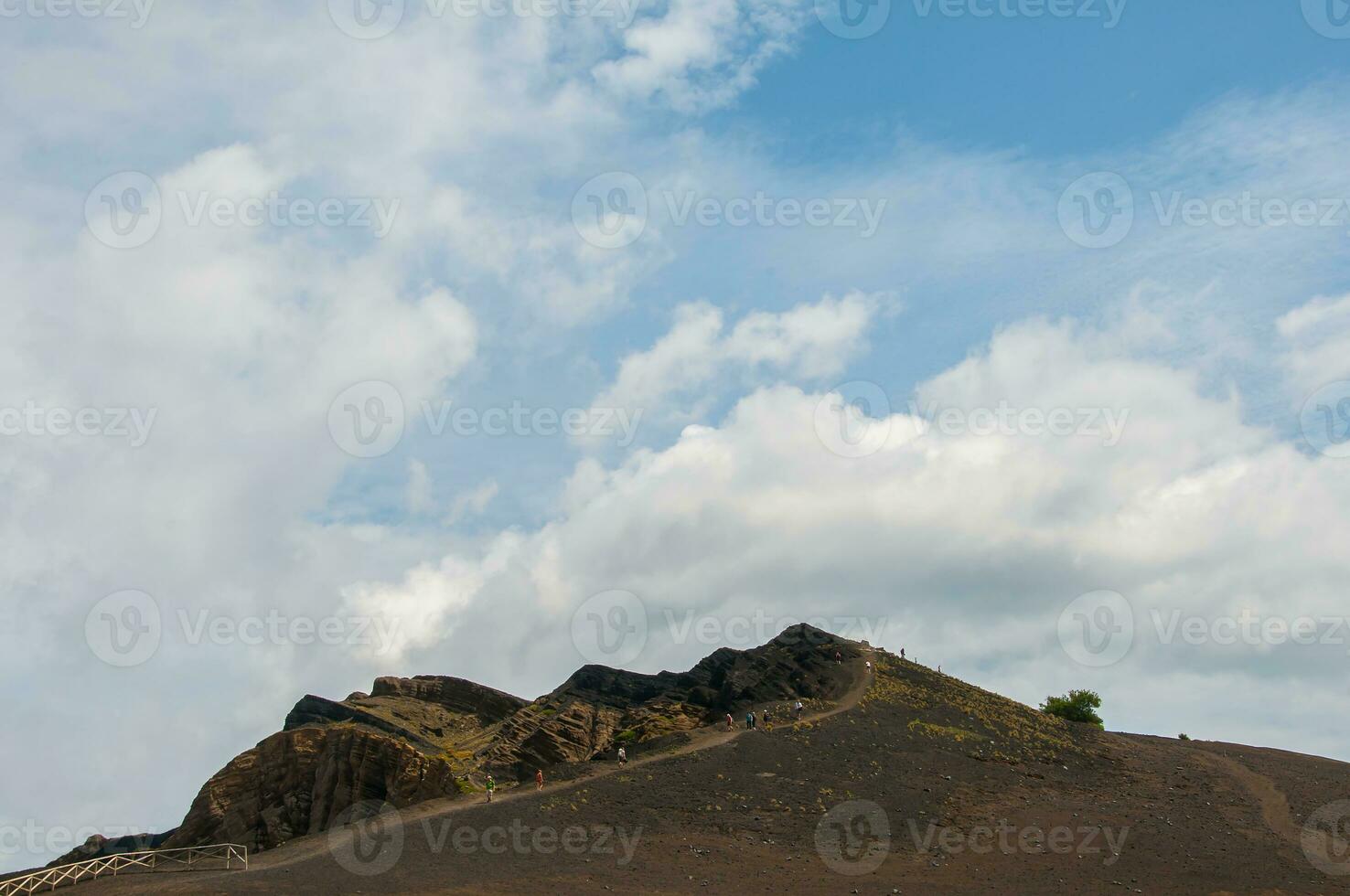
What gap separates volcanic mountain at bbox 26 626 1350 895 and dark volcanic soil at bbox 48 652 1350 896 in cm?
13

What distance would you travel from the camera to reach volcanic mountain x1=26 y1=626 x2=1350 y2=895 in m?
41.7

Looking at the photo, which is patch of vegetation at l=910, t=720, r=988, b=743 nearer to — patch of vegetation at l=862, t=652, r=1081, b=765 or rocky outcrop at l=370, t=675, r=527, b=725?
patch of vegetation at l=862, t=652, r=1081, b=765

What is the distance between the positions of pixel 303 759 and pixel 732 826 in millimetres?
21254

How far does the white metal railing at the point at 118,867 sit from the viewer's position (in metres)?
41.8

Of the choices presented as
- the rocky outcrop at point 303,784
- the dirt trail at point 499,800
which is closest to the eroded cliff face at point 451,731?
the rocky outcrop at point 303,784

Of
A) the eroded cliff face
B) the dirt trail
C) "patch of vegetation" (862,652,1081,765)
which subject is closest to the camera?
the dirt trail

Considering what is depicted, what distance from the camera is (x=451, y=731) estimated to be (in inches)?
2721

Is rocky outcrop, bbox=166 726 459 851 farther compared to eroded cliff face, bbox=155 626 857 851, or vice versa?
eroded cliff face, bbox=155 626 857 851

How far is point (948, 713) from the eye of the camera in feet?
214

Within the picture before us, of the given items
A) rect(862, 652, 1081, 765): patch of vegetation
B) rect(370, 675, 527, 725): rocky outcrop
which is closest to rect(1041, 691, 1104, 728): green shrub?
rect(862, 652, 1081, 765): patch of vegetation

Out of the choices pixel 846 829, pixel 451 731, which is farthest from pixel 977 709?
pixel 451 731

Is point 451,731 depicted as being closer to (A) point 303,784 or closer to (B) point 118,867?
(A) point 303,784

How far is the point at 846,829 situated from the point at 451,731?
3086cm

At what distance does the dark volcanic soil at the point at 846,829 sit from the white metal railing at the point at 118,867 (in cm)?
169
